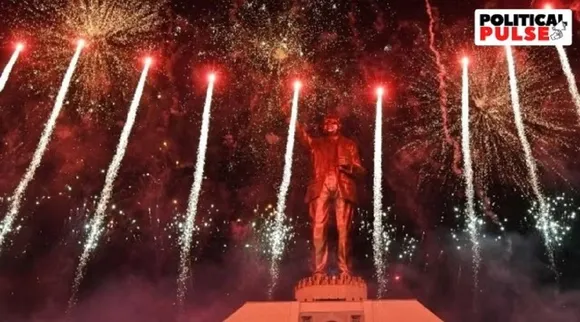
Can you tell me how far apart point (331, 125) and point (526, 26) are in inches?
276

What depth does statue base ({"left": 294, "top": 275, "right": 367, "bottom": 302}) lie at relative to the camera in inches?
504

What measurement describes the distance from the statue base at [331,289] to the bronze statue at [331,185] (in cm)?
47

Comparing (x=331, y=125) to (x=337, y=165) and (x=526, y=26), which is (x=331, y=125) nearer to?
(x=337, y=165)

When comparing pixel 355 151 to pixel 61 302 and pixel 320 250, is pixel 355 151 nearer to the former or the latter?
pixel 320 250

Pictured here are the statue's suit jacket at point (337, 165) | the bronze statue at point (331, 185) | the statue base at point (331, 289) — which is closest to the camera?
the statue base at point (331, 289)

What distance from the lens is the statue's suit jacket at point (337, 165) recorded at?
554 inches

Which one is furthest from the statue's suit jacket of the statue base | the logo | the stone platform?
the logo

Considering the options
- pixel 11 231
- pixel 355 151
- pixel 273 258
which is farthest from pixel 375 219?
pixel 11 231

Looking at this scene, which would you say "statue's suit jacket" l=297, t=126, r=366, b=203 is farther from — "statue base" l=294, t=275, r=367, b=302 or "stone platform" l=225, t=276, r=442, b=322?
"stone platform" l=225, t=276, r=442, b=322

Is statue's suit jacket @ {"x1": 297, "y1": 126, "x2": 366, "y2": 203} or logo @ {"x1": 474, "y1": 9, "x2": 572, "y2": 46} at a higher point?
logo @ {"x1": 474, "y1": 9, "x2": 572, "y2": 46}

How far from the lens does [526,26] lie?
16.9 meters

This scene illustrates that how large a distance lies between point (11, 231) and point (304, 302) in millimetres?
16295

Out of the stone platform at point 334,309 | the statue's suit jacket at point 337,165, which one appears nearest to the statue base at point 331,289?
the stone platform at point 334,309

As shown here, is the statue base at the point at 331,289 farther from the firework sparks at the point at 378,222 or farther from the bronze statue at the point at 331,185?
the firework sparks at the point at 378,222
